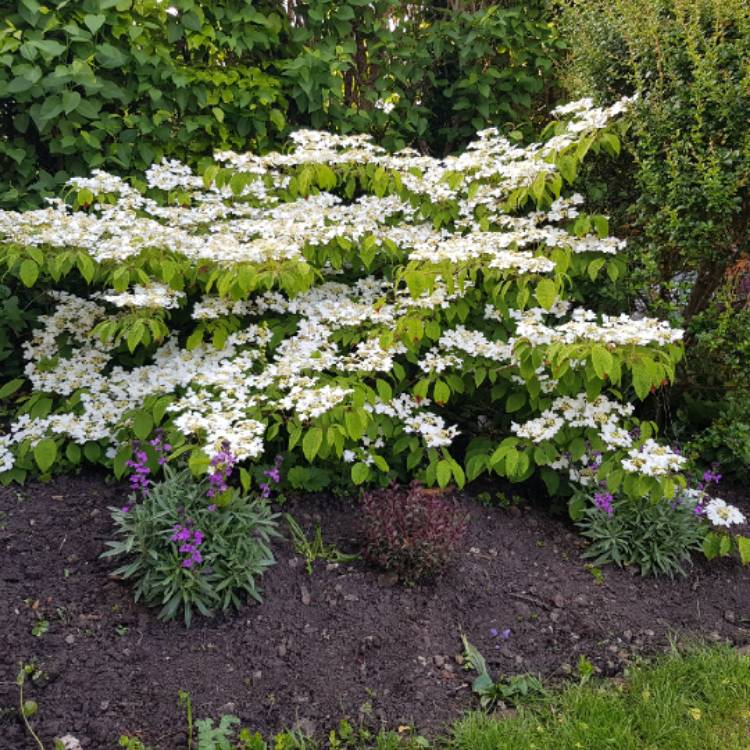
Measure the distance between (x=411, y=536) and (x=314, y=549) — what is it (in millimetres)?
407

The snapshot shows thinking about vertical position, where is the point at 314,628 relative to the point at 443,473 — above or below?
below

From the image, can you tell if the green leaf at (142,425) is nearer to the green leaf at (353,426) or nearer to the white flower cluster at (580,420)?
the green leaf at (353,426)

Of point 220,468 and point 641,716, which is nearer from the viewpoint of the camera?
point 641,716

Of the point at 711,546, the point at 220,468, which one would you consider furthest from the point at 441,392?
the point at 711,546

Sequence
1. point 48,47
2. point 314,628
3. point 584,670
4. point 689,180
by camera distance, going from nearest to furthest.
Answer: point 584,670
point 314,628
point 689,180
point 48,47

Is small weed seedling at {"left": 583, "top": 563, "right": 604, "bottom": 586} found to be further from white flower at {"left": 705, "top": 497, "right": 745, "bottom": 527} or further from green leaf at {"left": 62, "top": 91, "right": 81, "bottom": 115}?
green leaf at {"left": 62, "top": 91, "right": 81, "bottom": 115}

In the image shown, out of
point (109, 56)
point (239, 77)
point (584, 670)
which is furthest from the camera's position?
point (239, 77)

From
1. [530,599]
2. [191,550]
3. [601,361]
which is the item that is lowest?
[530,599]

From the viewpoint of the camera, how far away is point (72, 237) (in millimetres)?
2971

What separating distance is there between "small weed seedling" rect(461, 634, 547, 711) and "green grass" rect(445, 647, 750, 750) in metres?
0.06

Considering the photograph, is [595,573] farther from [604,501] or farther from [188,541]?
[188,541]

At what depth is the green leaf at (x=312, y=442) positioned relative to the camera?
2.53 metres

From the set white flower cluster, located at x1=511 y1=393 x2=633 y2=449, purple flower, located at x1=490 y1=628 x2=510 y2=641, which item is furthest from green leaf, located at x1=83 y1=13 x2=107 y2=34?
purple flower, located at x1=490 y1=628 x2=510 y2=641

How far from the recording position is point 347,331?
3143mm
